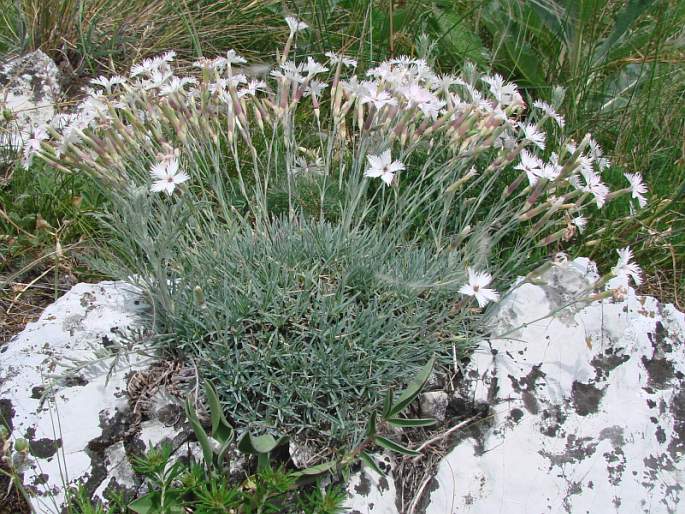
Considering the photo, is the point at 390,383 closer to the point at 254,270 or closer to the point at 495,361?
the point at 495,361

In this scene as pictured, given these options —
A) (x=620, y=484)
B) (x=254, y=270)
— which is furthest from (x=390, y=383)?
(x=620, y=484)

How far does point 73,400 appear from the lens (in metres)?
1.71

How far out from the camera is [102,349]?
170 centimetres

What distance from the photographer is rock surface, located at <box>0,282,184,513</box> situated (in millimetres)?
1604

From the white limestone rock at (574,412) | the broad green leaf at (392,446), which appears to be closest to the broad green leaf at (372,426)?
the broad green leaf at (392,446)

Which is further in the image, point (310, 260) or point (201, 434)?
point (310, 260)

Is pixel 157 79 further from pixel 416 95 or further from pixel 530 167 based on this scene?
pixel 530 167

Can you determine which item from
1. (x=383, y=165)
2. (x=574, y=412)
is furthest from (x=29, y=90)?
(x=574, y=412)

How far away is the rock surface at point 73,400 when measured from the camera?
1.60 meters

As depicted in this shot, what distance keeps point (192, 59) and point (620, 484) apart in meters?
2.77

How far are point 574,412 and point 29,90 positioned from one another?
257 centimetres

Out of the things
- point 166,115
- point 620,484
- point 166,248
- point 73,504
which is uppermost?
point 166,115

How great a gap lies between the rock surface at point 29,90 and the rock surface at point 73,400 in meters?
1.20

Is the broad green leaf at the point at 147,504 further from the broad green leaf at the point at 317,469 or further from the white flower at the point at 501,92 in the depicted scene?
the white flower at the point at 501,92
